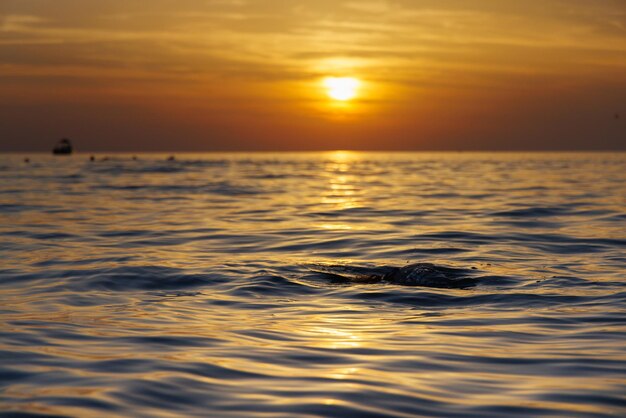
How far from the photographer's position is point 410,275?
1545 centimetres

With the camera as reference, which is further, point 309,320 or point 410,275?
point 410,275

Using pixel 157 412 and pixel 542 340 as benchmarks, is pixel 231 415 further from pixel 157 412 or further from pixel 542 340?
pixel 542 340

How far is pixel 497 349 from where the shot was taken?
971 centimetres

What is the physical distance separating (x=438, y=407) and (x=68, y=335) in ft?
17.3

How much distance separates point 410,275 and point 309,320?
4.19 metres

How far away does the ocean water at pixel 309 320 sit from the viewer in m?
7.59

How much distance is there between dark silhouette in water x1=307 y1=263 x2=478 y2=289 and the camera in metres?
15.1

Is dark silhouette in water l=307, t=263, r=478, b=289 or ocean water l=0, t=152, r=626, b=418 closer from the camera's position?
ocean water l=0, t=152, r=626, b=418

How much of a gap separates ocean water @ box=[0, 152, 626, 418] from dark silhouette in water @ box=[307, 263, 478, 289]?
0.43 ft

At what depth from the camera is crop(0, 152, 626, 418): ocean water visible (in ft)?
24.9

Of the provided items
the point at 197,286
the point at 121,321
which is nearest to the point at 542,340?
the point at 121,321

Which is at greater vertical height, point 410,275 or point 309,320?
point 410,275

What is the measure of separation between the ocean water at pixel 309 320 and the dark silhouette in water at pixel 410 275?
0.13 m

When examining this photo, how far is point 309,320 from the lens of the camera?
38.5 ft
